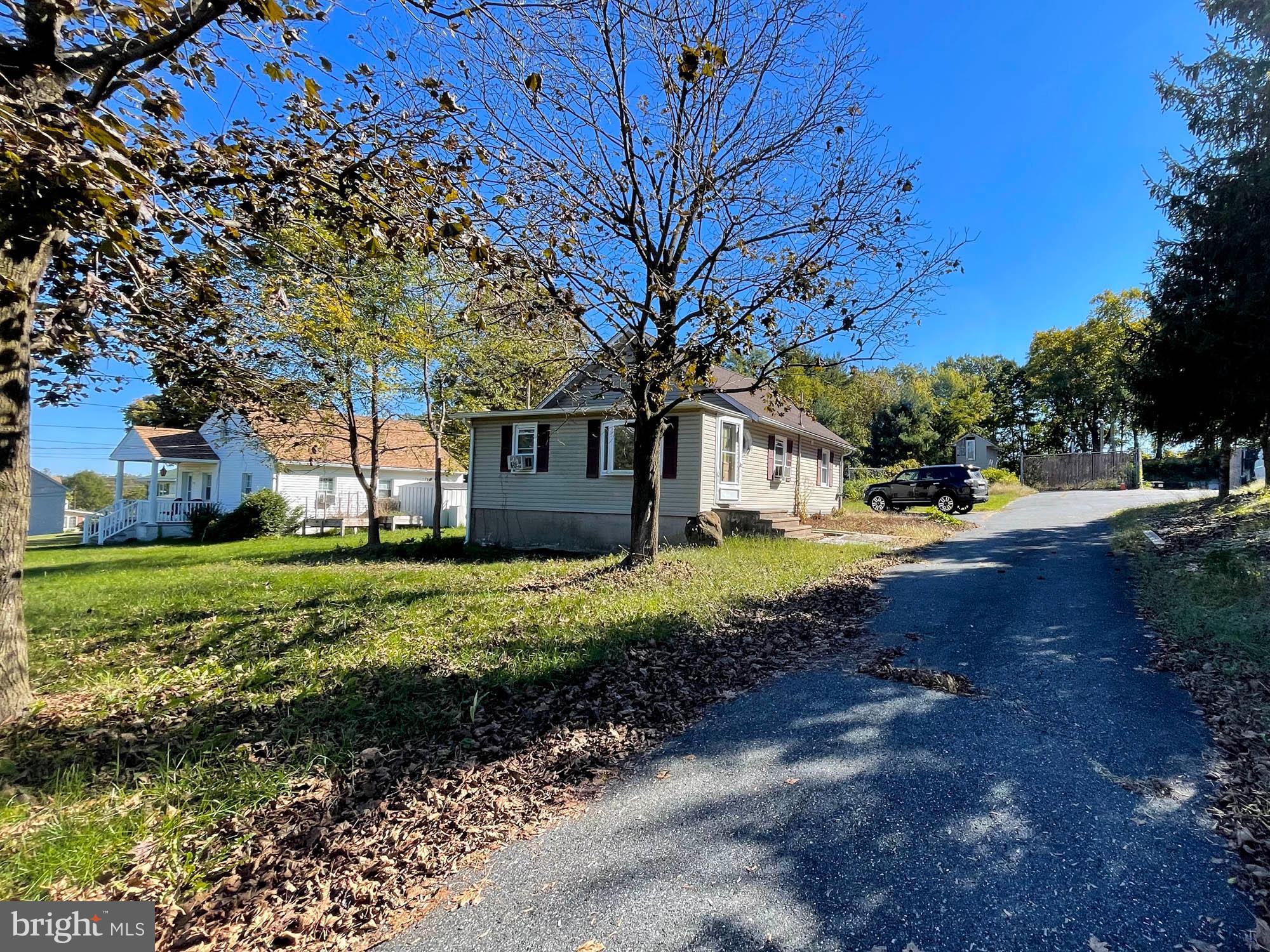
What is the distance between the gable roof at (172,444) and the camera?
23.1 meters

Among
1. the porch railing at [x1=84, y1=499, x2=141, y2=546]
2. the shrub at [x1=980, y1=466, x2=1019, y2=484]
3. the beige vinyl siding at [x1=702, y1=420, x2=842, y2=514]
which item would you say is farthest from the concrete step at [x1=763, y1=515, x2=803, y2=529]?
the porch railing at [x1=84, y1=499, x2=141, y2=546]

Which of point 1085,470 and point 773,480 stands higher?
point 1085,470

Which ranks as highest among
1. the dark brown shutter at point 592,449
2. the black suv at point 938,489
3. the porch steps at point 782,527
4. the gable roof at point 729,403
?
the gable roof at point 729,403

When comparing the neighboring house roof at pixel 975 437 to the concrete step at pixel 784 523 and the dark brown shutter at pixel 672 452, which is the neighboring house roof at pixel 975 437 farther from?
the dark brown shutter at pixel 672 452

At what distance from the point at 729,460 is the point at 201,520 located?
1995 cm

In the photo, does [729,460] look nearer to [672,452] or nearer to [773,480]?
[672,452]

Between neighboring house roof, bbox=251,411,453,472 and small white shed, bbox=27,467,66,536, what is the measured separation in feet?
78.3

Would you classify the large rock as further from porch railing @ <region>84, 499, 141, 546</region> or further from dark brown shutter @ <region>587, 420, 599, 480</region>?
porch railing @ <region>84, 499, 141, 546</region>

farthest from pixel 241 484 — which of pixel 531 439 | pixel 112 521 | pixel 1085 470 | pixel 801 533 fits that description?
pixel 1085 470

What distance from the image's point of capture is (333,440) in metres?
20.1

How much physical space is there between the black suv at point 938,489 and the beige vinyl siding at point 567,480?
1095 centimetres

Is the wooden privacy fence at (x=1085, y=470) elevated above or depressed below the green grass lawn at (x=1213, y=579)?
above

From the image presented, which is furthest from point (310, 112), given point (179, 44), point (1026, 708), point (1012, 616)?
point (1012, 616)

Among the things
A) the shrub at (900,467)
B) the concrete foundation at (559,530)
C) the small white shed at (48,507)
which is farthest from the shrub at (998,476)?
the small white shed at (48,507)
